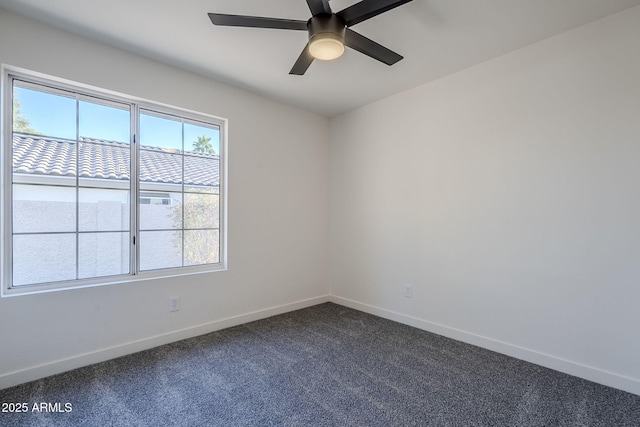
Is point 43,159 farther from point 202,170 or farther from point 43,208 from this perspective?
point 202,170

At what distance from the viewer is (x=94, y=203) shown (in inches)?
93.7

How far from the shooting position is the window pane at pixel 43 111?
6.95ft

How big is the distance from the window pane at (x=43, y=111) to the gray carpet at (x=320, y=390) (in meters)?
1.78

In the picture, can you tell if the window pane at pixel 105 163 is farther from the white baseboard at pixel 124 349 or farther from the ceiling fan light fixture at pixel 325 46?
the ceiling fan light fixture at pixel 325 46

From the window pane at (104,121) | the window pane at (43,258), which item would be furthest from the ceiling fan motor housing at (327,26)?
the window pane at (43,258)

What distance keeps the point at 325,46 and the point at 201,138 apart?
1.78 m

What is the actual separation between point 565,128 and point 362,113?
2019 mm

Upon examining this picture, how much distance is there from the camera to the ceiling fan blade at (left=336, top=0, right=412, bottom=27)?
1492 millimetres

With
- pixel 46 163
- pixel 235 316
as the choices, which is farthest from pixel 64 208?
pixel 235 316

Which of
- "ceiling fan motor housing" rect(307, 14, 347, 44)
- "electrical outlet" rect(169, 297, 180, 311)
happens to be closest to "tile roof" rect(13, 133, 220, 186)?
"electrical outlet" rect(169, 297, 180, 311)

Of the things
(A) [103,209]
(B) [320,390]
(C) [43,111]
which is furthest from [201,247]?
(B) [320,390]

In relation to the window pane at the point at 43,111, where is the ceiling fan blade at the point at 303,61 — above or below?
above

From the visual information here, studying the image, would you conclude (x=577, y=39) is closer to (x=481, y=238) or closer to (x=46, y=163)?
(x=481, y=238)

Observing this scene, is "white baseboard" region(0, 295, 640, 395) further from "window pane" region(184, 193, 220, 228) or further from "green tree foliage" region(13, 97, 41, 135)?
"green tree foliage" region(13, 97, 41, 135)
